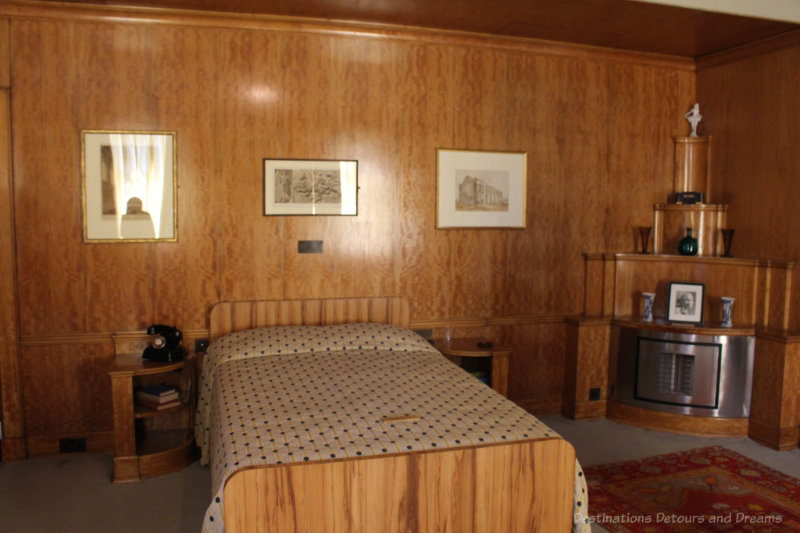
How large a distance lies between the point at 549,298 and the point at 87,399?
10.4 feet

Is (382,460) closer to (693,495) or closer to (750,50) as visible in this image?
(693,495)

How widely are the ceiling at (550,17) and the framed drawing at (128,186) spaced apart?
0.80 metres

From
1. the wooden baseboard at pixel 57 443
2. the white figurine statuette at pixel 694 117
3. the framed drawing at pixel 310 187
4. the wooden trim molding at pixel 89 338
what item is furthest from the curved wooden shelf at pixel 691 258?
the wooden baseboard at pixel 57 443

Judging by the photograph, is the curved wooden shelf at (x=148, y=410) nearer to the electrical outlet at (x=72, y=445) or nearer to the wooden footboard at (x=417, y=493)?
the electrical outlet at (x=72, y=445)

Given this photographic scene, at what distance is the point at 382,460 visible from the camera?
2.11m

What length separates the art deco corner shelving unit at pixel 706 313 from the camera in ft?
13.0

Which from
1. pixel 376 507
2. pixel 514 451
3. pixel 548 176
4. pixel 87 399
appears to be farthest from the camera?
pixel 548 176

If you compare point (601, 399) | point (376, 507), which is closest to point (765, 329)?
point (601, 399)

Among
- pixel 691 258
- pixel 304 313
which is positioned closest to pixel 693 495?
pixel 691 258

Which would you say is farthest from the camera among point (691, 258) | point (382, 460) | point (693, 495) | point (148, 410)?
point (691, 258)

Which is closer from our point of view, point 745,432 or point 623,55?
point 745,432

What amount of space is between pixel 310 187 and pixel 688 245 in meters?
2.78

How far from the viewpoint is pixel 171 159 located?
3725mm

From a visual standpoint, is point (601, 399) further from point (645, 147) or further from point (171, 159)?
point (171, 159)
